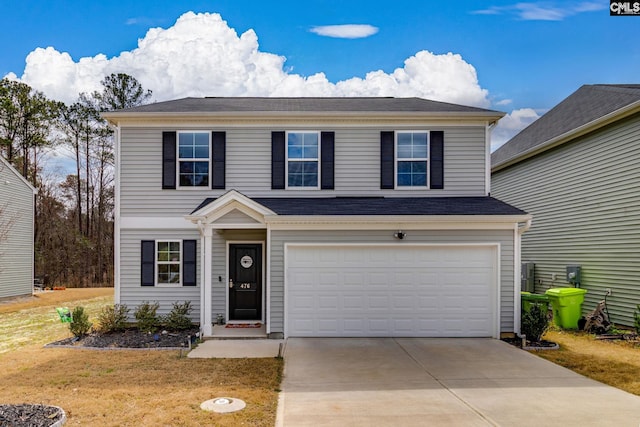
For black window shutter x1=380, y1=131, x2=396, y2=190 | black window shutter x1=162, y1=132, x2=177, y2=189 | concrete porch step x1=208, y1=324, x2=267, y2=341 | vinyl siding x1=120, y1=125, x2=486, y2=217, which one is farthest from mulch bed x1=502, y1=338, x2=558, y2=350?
black window shutter x1=162, y1=132, x2=177, y2=189

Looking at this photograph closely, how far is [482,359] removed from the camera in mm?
8750

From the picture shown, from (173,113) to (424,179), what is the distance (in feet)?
21.9

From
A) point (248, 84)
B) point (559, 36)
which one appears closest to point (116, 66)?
point (248, 84)

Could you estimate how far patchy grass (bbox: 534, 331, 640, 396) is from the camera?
25.0 ft

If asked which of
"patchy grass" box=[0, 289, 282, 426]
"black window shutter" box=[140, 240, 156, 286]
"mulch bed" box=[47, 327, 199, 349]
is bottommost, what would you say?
"mulch bed" box=[47, 327, 199, 349]

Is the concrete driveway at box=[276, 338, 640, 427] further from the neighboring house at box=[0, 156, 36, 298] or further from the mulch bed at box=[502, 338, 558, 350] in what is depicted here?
the neighboring house at box=[0, 156, 36, 298]

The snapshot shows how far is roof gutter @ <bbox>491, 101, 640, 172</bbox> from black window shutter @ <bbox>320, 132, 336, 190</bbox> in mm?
6868

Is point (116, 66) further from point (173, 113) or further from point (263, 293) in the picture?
point (263, 293)

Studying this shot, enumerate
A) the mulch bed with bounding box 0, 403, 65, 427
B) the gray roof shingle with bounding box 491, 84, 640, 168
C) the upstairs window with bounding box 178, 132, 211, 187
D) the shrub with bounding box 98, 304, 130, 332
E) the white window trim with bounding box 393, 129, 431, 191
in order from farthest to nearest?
1. the gray roof shingle with bounding box 491, 84, 640, 168
2. the white window trim with bounding box 393, 129, 431, 191
3. the upstairs window with bounding box 178, 132, 211, 187
4. the shrub with bounding box 98, 304, 130, 332
5. the mulch bed with bounding box 0, 403, 65, 427

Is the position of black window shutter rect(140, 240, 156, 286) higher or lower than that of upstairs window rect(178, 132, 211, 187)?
lower

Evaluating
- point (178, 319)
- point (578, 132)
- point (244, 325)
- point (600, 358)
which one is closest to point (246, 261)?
point (244, 325)

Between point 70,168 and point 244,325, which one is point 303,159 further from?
point 70,168

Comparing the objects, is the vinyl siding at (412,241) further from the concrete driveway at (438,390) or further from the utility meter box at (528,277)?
the utility meter box at (528,277)

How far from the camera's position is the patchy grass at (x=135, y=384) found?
19.1 feet
